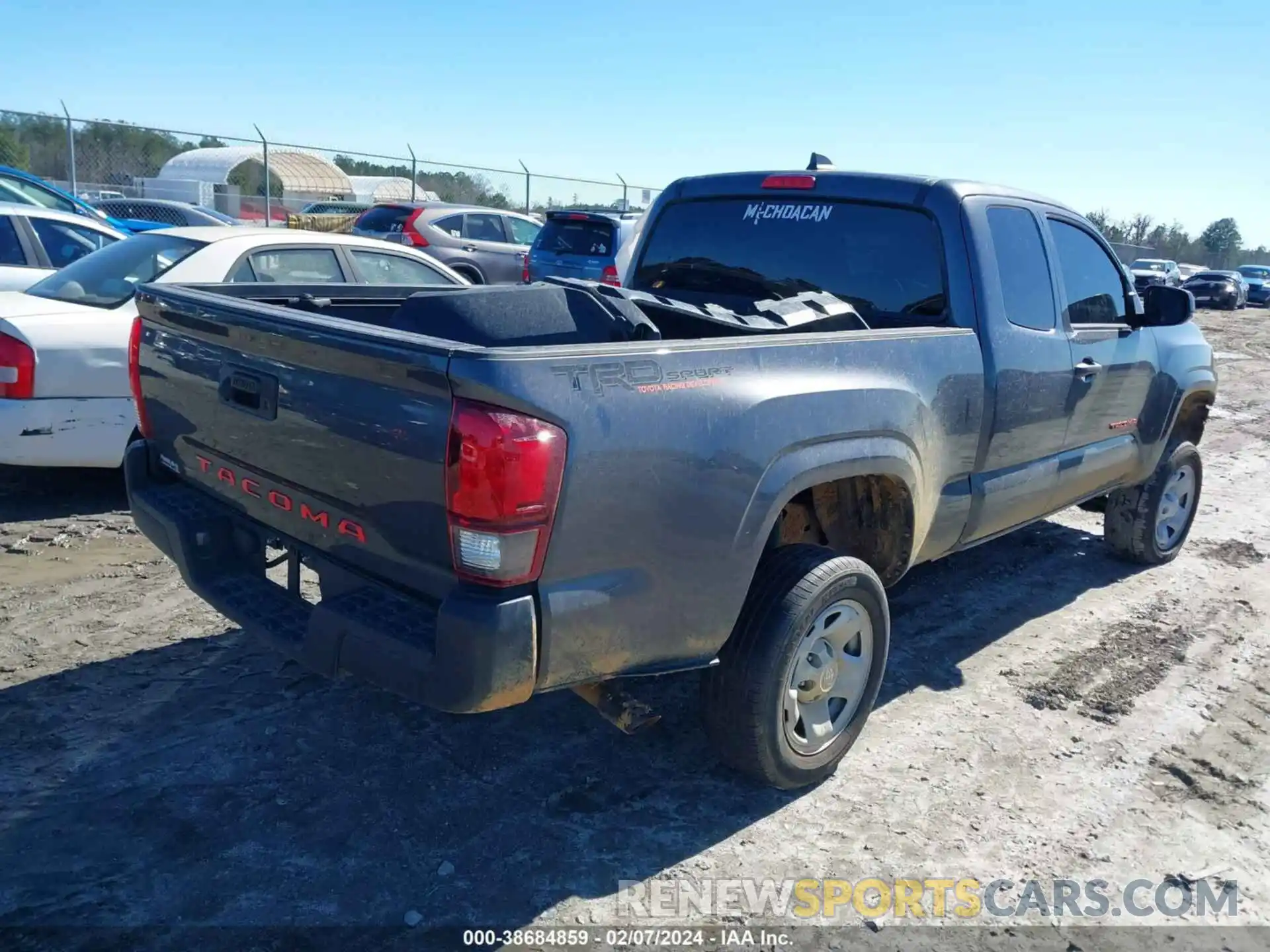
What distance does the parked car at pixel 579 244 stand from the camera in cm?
1305

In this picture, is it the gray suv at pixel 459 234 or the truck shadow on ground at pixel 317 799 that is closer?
the truck shadow on ground at pixel 317 799

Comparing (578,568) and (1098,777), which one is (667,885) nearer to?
(578,568)

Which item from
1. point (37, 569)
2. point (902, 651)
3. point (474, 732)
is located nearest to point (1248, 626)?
point (902, 651)

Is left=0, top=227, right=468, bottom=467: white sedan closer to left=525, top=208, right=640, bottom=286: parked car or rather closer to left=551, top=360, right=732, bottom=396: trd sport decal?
left=551, top=360, right=732, bottom=396: trd sport decal

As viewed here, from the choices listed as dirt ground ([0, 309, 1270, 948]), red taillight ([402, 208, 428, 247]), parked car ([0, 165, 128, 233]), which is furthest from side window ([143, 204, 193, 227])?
dirt ground ([0, 309, 1270, 948])

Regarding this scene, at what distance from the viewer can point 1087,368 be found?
14.9 feet

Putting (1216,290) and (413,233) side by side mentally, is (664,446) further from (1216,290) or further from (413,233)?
(1216,290)

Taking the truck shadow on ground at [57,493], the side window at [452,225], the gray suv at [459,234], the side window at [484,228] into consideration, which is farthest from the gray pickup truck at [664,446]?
Result: the side window at [484,228]

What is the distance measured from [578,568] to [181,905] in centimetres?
140

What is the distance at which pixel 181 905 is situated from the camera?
2672mm

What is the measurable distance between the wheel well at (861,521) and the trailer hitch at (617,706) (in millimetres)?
932

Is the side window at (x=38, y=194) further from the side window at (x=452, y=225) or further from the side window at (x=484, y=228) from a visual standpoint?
the side window at (x=484, y=228)

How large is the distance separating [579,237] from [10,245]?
280 inches

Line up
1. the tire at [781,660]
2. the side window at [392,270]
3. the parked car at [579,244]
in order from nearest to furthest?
1. the tire at [781,660]
2. the side window at [392,270]
3. the parked car at [579,244]
